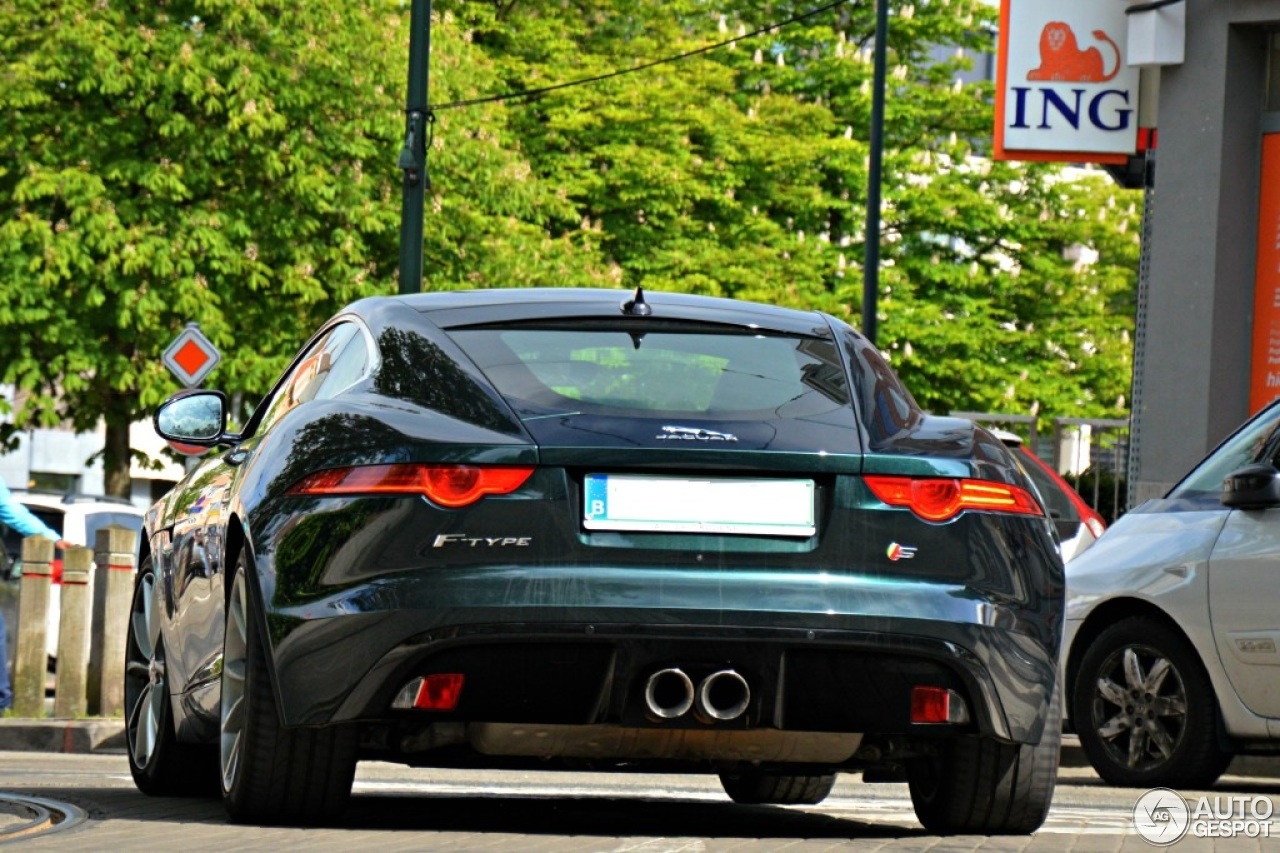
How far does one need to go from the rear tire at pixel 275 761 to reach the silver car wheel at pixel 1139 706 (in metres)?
4.69

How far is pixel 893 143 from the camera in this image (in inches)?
1966

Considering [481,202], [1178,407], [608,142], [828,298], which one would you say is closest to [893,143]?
[828,298]

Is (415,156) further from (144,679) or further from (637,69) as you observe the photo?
(637,69)

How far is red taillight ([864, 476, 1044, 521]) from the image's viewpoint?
6277 mm

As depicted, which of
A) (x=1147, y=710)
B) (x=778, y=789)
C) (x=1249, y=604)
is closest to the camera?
(x=778, y=789)

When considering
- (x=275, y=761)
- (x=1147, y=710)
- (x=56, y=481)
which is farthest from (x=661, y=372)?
(x=56, y=481)

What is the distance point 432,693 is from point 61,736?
7.23 meters

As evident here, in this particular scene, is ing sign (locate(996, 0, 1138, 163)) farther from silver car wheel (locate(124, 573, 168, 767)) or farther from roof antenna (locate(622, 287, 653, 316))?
roof antenna (locate(622, 287, 653, 316))

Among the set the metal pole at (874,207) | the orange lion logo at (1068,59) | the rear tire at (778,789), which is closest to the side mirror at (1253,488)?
the rear tire at (778,789)

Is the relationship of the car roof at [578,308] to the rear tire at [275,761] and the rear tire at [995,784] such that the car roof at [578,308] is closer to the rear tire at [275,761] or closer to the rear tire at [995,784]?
the rear tire at [275,761]

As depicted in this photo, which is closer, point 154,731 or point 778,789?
point 154,731

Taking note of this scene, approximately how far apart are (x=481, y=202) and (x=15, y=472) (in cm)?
3091

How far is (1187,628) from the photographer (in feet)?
33.6

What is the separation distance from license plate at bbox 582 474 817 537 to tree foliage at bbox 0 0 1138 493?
25076mm
